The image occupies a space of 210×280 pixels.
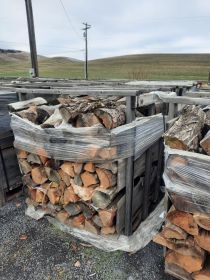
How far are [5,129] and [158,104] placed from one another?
204cm

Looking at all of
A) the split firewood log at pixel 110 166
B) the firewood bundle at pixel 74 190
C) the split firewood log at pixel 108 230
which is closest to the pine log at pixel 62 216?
the firewood bundle at pixel 74 190

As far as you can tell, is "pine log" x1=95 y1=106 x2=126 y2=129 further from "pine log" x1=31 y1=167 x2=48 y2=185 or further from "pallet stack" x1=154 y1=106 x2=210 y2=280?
"pine log" x1=31 y1=167 x2=48 y2=185

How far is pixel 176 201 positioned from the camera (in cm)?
183

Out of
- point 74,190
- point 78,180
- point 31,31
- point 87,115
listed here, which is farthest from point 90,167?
point 31,31

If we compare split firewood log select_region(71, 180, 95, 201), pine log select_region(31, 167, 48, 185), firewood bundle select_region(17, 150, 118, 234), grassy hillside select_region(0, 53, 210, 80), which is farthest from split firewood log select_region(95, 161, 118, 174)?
grassy hillside select_region(0, 53, 210, 80)

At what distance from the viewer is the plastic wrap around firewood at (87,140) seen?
2193mm

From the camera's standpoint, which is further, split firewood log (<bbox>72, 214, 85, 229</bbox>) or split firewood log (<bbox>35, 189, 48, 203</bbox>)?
split firewood log (<bbox>35, 189, 48, 203</bbox>)

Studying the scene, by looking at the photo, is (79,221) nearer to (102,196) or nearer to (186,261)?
(102,196)

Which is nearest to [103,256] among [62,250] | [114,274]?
[114,274]

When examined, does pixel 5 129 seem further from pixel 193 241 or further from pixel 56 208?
pixel 193 241

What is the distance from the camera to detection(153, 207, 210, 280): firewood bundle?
1.77 metres

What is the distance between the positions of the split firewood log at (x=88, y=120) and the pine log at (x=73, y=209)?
94 cm

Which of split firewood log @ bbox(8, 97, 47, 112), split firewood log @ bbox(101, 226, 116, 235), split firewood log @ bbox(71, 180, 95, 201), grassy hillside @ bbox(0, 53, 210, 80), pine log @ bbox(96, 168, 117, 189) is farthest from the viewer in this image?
grassy hillside @ bbox(0, 53, 210, 80)

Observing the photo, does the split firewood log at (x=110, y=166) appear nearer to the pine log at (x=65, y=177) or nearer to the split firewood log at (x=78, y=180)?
the split firewood log at (x=78, y=180)
